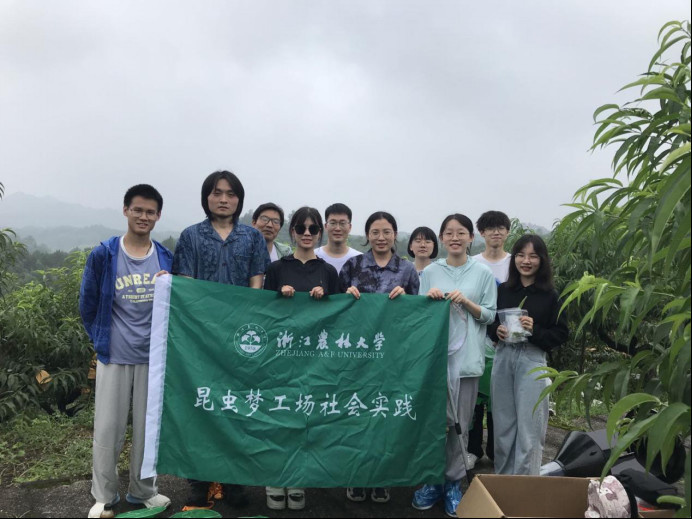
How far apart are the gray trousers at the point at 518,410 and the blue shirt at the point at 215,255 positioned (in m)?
1.93

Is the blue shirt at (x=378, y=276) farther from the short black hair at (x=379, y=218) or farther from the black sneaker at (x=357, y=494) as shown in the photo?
the black sneaker at (x=357, y=494)

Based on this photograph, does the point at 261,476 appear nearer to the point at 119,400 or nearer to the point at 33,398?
the point at 119,400

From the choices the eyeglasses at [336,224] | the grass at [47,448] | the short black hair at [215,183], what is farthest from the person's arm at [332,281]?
the grass at [47,448]

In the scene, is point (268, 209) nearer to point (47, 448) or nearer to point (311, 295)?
point (311, 295)

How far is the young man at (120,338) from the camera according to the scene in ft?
10.9

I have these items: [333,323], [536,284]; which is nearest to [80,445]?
[333,323]

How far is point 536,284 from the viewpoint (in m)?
3.71

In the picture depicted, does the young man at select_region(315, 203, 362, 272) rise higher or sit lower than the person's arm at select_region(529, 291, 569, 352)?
higher

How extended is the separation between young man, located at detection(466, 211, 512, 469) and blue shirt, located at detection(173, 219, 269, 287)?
79.4 inches

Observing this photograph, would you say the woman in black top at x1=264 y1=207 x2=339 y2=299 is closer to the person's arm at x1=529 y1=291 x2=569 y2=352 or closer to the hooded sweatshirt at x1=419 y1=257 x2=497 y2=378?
the hooded sweatshirt at x1=419 y1=257 x2=497 y2=378

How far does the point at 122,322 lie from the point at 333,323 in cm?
138

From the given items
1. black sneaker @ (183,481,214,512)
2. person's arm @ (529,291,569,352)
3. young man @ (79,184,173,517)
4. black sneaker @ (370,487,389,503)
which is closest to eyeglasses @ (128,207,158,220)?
young man @ (79,184,173,517)

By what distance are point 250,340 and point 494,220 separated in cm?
249

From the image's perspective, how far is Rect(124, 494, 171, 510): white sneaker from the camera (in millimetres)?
3412
